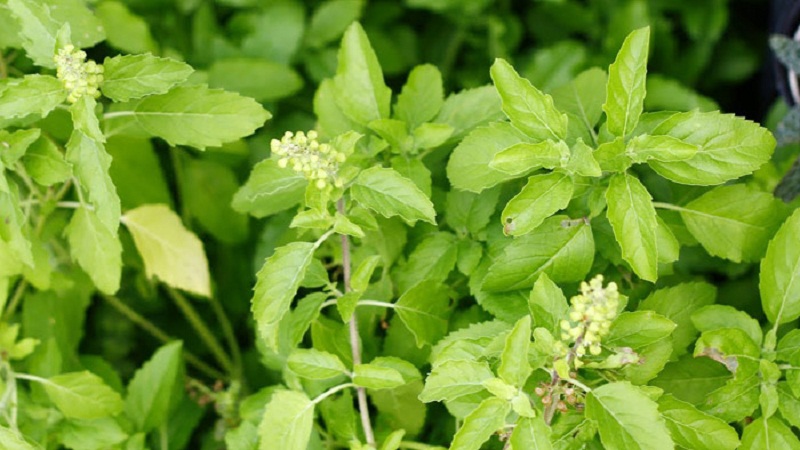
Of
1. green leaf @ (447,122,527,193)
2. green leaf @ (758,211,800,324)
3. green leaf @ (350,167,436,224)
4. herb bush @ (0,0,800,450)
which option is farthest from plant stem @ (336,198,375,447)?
green leaf @ (758,211,800,324)

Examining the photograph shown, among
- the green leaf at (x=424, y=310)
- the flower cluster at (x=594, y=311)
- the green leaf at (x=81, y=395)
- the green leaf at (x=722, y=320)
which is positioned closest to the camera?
the flower cluster at (x=594, y=311)

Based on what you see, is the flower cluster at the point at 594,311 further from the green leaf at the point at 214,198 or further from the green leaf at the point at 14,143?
the green leaf at the point at 214,198

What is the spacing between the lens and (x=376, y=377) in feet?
4.02

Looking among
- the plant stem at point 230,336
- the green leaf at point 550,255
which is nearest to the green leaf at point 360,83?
the green leaf at point 550,255

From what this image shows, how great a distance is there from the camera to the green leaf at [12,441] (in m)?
1.24

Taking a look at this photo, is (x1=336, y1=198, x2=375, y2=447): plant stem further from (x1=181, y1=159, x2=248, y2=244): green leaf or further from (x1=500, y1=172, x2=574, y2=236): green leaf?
(x1=181, y1=159, x2=248, y2=244): green leaf

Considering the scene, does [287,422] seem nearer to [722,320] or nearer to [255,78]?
[722,320]

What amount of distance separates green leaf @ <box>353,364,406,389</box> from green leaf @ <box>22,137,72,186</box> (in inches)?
22.2

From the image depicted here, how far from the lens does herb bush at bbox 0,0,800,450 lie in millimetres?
1110

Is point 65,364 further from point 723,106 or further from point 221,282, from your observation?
point 723,106

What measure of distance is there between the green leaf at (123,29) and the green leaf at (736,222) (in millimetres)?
1160

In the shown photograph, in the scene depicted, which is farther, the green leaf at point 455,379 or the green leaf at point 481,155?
Result: the green leaf at point 481,155

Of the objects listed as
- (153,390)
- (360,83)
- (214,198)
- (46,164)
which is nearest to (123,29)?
(214,198)

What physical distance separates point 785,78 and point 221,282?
1409mm
